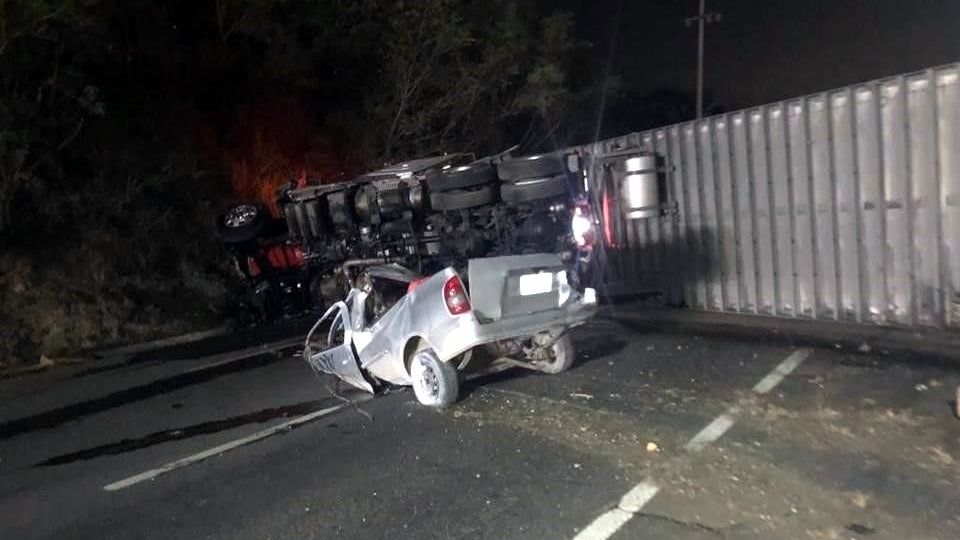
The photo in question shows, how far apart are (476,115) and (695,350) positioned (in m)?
13.1

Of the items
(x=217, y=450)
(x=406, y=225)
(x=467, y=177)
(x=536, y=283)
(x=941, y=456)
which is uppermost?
(x=467, y=177)

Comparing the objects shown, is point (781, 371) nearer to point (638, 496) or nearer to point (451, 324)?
point (451, 324)

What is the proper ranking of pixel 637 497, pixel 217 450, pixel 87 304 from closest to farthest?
pixel 637 497 → pixel 217 450 → pixel 87 304

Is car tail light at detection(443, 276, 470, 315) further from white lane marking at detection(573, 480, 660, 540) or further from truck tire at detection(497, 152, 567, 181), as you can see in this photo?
truck tire at detection(497, 152, 567, 181)

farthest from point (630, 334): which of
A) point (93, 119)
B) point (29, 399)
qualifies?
point (93, 119)

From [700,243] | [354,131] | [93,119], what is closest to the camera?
[700,243]

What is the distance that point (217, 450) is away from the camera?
20.6 feet

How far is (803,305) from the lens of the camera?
9.47 metres

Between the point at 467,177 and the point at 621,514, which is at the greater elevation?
the point at 467,177

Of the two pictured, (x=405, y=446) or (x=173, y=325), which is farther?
(x=173, y=325)

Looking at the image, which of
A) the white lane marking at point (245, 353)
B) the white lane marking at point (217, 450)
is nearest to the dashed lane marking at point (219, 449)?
the white lane marking at point (217, 450)

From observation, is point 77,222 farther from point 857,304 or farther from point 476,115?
point 857,304

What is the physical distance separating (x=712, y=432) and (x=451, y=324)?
210 centimetres

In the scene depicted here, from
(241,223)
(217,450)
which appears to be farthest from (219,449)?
(241,223)
